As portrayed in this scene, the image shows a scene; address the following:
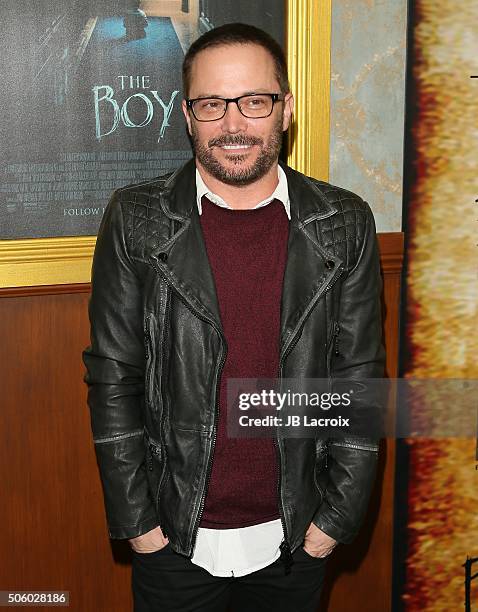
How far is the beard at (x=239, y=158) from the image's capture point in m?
1.76

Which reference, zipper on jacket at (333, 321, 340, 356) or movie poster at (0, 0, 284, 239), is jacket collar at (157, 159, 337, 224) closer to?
zipper on jacket at (333, 321, 340, 356)

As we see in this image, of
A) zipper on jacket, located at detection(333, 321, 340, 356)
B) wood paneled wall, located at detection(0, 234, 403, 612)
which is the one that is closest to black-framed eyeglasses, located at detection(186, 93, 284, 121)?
zipper on jacket, located at detection(333, 321, 340, 356)

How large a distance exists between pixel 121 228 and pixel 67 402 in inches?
27.5

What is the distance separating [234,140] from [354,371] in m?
0.58

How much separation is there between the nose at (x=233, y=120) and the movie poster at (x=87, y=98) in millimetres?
512

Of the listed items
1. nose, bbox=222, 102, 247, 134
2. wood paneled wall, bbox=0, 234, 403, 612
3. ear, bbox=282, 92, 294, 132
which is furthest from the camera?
wood paneled wall, bbox=0, 234, 403, 612

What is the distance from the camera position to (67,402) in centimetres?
232

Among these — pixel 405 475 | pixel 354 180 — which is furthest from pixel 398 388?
pixel 354 180

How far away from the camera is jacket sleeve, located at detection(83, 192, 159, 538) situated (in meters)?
1.80

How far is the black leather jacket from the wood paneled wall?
0.44 meters

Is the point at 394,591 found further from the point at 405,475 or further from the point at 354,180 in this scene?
the point at 354,180

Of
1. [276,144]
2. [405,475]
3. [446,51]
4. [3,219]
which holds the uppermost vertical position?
[446,51]

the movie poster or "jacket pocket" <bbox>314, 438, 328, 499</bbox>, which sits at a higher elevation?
the movie poster

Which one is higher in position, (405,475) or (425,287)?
(425,287)
